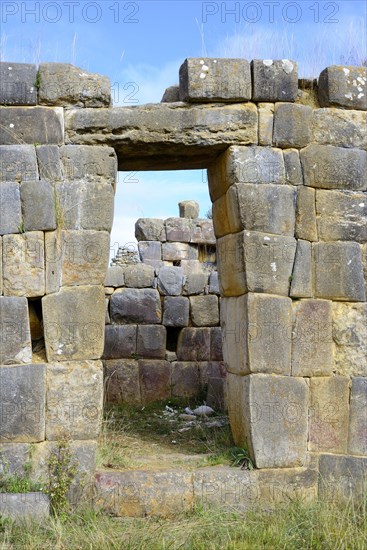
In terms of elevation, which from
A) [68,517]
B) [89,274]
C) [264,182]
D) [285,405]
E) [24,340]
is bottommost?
[68,517]

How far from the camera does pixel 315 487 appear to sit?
20.0 ft

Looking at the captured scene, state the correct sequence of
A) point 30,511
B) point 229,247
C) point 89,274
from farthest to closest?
1. point 229,247
2. point 89,274
3. point 30,511

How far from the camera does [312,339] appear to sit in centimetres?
617

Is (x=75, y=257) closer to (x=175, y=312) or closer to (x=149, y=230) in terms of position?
(x=175, y=312)

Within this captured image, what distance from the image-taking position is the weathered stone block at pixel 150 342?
34.2 feet

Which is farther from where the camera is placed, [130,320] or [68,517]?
[130,320]

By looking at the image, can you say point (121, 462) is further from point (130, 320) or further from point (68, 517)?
point (130, 320)

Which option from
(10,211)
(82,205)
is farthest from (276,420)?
(10,211)

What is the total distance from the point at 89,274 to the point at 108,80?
67.6 inches

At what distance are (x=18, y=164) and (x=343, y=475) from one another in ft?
12.5

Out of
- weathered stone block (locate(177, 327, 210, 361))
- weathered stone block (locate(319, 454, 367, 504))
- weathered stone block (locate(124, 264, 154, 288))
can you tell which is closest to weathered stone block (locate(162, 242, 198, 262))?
weathered stone block (locate(124, 264, 154, 288))

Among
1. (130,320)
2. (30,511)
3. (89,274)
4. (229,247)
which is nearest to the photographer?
(30,511)

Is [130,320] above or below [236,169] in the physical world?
below

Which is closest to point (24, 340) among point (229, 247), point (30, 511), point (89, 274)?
point (89, 274)
